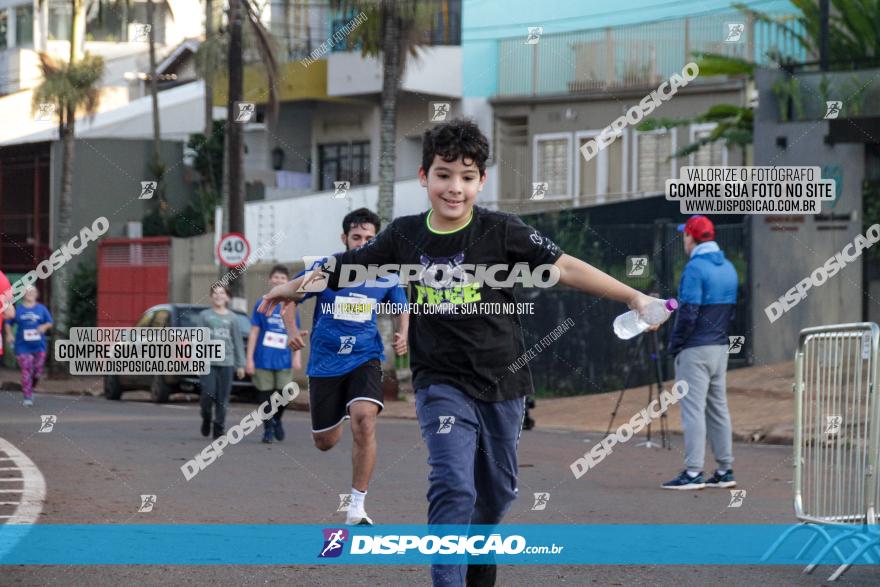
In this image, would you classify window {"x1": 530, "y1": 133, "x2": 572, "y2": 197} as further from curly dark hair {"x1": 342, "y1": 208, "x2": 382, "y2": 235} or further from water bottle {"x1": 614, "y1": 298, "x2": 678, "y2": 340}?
water bottle {"x1": 614, "y1": 298, "x2": 678, "y2": 340}

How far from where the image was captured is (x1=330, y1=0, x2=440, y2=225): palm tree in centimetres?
2533

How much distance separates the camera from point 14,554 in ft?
25.0

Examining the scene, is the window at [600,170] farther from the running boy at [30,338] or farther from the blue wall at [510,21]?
the running boy at [30,338]

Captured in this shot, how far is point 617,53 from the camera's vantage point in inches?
1320

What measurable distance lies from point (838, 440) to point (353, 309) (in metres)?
3.38

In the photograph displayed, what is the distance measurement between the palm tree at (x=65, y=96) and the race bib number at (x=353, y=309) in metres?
25.8

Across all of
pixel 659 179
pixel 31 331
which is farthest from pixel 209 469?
pixel 659 179

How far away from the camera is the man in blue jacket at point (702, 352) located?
11727 mm

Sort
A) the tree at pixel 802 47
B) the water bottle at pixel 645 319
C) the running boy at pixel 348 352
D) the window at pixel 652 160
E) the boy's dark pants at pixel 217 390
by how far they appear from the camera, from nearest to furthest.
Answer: the water bottle at pixel 645 319
the running boy at pixel 348 352
the boy's dark pants at pixel 217 390
the tree at pixel 802 47
the window at pixel 652 160

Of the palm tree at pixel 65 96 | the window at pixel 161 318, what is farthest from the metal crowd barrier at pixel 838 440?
the palm tree at pixel 65 96

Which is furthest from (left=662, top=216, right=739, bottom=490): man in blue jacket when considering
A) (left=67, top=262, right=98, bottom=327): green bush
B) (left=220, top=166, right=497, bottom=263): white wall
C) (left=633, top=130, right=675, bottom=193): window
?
(left=67, top=262, right=98, bottom=327): green bush

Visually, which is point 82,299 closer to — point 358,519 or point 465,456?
point 358,519

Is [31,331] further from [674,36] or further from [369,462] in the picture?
[674,36]

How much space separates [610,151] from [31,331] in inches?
662
